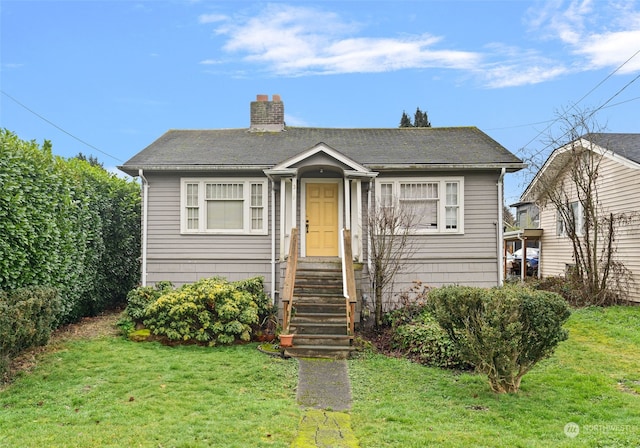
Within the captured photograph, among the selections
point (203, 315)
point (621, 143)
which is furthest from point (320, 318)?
point (621, 143)

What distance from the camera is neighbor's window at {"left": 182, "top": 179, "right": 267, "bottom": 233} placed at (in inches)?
451

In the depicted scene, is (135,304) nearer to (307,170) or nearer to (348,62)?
(307,170)

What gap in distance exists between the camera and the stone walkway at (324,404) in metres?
4.57

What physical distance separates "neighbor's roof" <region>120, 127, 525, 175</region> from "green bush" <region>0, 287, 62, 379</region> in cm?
472

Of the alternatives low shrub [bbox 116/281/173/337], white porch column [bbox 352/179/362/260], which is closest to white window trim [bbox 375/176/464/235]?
white porch column [bbox 352/179/362/260]

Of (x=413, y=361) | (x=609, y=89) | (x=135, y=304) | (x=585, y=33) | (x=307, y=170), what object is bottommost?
(x=413, y=361)

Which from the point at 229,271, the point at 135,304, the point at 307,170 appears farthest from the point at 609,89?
the point at 135,304

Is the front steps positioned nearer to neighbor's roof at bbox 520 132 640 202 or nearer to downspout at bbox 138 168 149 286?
downspout at bbox 138 168 149 286

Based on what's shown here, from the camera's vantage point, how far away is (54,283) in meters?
8.46

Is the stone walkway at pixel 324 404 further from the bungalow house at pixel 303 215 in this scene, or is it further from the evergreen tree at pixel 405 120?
the evergreen tree at pixel 405 120

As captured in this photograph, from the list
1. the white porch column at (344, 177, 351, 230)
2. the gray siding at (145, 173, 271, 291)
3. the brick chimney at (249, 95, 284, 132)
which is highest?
the brick chimney at (249, 95, 284, 132)

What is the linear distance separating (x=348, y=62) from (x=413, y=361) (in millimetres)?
12103

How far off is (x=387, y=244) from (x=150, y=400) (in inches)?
252

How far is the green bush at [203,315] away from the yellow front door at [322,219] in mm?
2743
